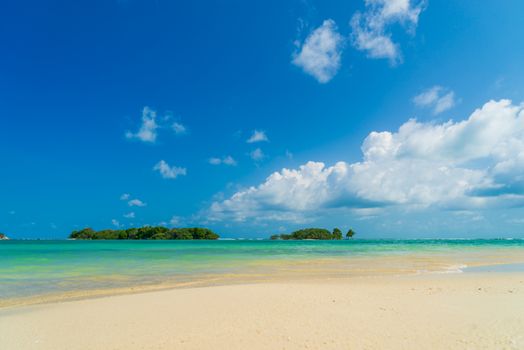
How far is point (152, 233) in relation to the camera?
14175 cm

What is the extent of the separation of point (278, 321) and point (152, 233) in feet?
478

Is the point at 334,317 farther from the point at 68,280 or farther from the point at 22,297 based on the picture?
the point at 68,280

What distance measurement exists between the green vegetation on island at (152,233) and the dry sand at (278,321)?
13452 cm

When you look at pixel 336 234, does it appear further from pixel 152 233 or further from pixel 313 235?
pixel 152 233

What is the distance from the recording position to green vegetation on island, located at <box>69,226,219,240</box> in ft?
460

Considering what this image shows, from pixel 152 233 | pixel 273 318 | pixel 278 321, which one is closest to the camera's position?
pixel 278 321

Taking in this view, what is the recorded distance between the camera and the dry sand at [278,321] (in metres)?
5.71

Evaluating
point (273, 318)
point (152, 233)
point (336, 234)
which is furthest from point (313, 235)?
point (273, 318)

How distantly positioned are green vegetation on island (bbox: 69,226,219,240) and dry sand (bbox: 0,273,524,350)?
135 metres

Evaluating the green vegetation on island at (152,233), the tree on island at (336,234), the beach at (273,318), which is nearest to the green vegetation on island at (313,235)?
the tree on island at (336,234)

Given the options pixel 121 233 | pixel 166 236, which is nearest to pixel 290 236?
pixel 166 236

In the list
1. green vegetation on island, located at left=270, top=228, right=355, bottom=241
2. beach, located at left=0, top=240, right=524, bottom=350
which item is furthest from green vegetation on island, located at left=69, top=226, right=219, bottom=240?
beach, located at left=0, top=240, right=524, bottom=350

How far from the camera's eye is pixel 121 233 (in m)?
151

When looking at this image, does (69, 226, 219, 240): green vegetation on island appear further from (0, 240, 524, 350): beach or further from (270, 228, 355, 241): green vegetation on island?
(0, 240, 524, 350): beach
